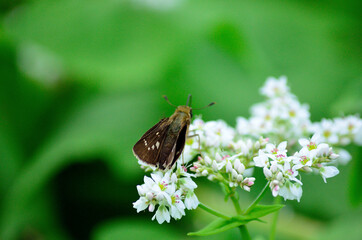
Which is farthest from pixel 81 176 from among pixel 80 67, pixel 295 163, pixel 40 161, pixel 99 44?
pixel 295 163

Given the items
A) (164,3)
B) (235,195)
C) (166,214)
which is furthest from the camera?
(164,3)

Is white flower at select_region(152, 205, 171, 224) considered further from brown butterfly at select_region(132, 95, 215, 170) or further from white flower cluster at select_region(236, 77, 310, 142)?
white flower cluster at select_region(236, 77, 310, 142)

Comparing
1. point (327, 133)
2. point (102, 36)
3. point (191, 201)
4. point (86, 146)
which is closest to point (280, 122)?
point (327, 133)

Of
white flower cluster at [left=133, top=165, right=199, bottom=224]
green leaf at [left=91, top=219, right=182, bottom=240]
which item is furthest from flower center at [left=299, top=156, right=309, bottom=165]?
green leaf at [left=91, top=219, right=182, bottom=240]

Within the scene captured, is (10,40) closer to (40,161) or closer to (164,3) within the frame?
(40,161)

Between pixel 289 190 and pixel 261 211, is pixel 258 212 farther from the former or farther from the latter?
pixel 289 190

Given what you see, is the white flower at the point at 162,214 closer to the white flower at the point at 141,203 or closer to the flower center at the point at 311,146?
the white flower at the point at 141,203
